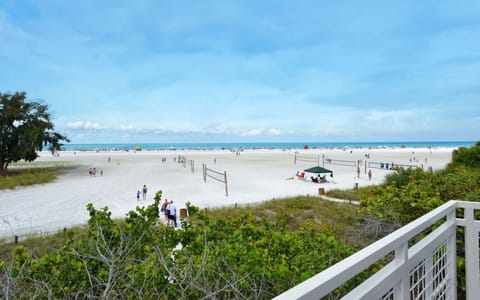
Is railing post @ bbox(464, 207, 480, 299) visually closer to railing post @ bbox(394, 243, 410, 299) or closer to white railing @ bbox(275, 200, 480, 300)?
white railing @ bbox(275, 200, 480, 300)

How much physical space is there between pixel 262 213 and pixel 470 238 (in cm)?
885

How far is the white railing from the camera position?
Answer: 1.25 m

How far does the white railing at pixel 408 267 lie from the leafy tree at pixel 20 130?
35.3m

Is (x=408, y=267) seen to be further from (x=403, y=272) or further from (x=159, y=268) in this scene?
(x=159, y=268)

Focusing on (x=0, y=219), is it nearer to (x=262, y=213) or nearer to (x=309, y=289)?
(x=262, y=213)

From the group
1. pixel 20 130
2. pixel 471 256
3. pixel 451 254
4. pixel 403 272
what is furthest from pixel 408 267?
pixel 20 130

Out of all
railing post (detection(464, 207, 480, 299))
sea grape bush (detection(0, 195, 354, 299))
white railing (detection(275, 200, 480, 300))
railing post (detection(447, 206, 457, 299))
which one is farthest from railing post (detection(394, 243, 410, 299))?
railing post (detection(464, 207, 480, 299))

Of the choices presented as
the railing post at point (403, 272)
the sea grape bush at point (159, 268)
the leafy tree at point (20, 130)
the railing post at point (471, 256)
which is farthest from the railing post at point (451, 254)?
the leafy tree at point (20, 130)

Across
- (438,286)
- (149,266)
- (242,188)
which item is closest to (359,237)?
(438,286)

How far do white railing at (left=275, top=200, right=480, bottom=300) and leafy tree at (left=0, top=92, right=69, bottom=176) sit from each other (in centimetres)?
3528

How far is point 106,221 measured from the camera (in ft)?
12.6

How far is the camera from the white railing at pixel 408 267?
4.10 ft

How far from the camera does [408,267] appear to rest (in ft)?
6.40

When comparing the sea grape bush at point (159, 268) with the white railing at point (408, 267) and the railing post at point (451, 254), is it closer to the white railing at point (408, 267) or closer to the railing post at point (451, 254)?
the white railing at point (408, 267)
